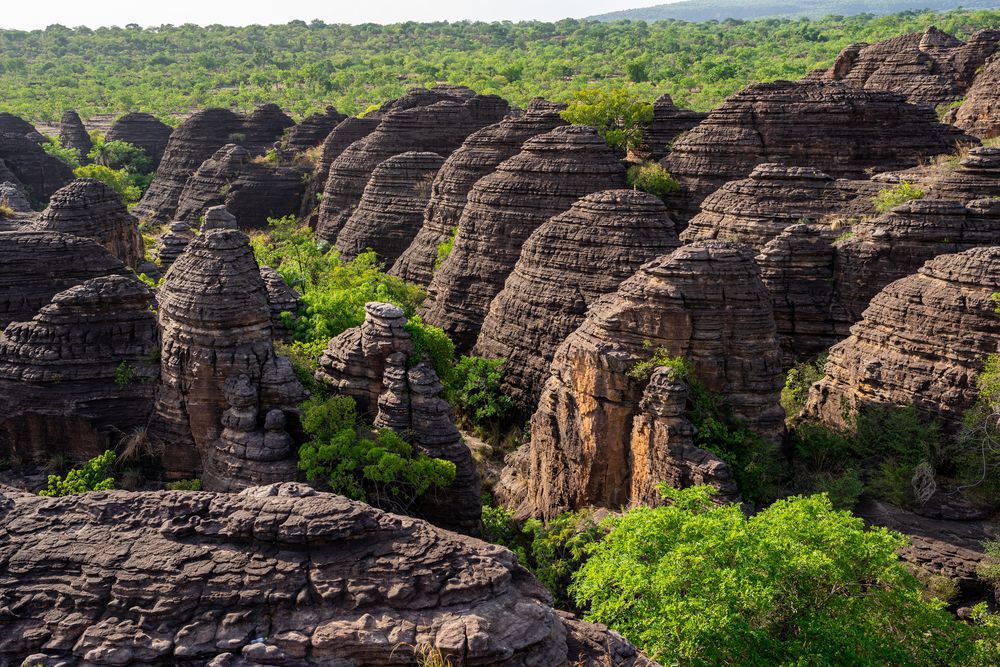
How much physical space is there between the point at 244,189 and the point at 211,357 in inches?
1314

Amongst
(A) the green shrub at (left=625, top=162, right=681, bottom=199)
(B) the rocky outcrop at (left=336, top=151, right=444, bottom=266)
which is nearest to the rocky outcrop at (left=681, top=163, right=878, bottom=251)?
(A) the green shrub at (left=625, top=162, right=681, bottom=199)

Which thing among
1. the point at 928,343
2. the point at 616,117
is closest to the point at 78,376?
the point at 928,343

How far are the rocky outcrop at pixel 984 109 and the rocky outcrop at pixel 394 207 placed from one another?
70.8 ft

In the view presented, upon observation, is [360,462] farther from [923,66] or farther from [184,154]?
[184,154]

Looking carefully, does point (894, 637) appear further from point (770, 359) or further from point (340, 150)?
point (340, 150)

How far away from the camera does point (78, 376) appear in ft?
54.9

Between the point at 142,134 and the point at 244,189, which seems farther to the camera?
the point at 142,134

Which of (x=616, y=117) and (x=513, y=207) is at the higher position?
(x=616, y=117)

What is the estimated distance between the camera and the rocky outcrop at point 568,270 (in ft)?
70.3

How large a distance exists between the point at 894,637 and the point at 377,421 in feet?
31.5

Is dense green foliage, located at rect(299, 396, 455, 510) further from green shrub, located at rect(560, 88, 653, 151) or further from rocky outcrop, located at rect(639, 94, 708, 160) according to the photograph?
rocky outcrop, located at rect(639, 94, 708, 160)

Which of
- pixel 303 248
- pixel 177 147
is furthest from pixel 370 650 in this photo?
pixel 177 147

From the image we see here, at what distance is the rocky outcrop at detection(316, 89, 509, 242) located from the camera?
40.0m

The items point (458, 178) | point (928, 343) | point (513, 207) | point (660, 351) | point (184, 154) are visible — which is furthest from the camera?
point (184, 154)
